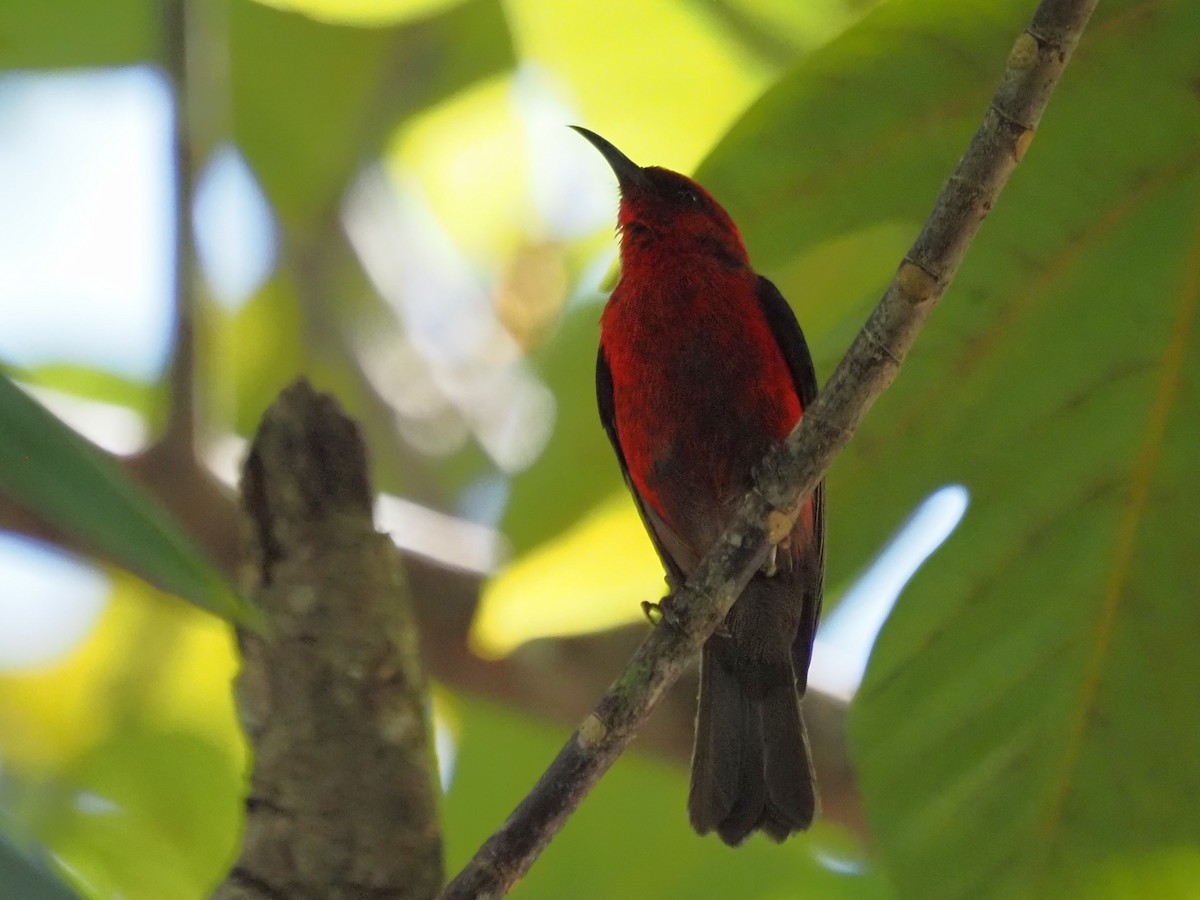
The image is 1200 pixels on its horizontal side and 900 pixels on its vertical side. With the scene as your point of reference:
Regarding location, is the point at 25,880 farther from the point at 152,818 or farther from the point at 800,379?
the point at 152,818

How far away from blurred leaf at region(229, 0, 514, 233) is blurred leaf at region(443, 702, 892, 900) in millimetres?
2031

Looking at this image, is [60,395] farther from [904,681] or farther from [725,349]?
[904,681]

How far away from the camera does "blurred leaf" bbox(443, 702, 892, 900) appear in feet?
13.9

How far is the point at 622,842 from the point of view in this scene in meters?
4.33

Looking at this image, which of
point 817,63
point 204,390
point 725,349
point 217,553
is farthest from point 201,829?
point 817,63

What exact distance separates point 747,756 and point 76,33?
9.00ft

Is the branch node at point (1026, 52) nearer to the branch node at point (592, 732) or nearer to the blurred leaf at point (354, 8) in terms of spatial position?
the branch node at point (592, 732)

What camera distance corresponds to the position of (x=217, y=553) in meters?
3.81

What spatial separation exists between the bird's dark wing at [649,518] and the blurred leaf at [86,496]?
8.01 feet

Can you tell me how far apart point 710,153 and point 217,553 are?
1883mm

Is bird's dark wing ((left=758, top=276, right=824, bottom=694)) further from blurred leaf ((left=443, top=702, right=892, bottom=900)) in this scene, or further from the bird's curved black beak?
blurred leaf ((left=443, top=702, right=892, bottom=900))

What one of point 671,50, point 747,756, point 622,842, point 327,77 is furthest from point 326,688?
point 327,77

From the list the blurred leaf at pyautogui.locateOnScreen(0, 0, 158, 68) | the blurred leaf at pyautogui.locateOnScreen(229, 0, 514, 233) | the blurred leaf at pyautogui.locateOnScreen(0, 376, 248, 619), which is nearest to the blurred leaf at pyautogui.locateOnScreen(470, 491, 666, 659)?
the blurred leaf at pyautogui.locateOnScreen(0, 0, 158, 68)

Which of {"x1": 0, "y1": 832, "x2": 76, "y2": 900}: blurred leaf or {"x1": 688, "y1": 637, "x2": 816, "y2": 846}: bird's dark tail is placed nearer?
{"x1": 0, "y1": 832, "x2": 76, "y2": 900}: blurred leaf
